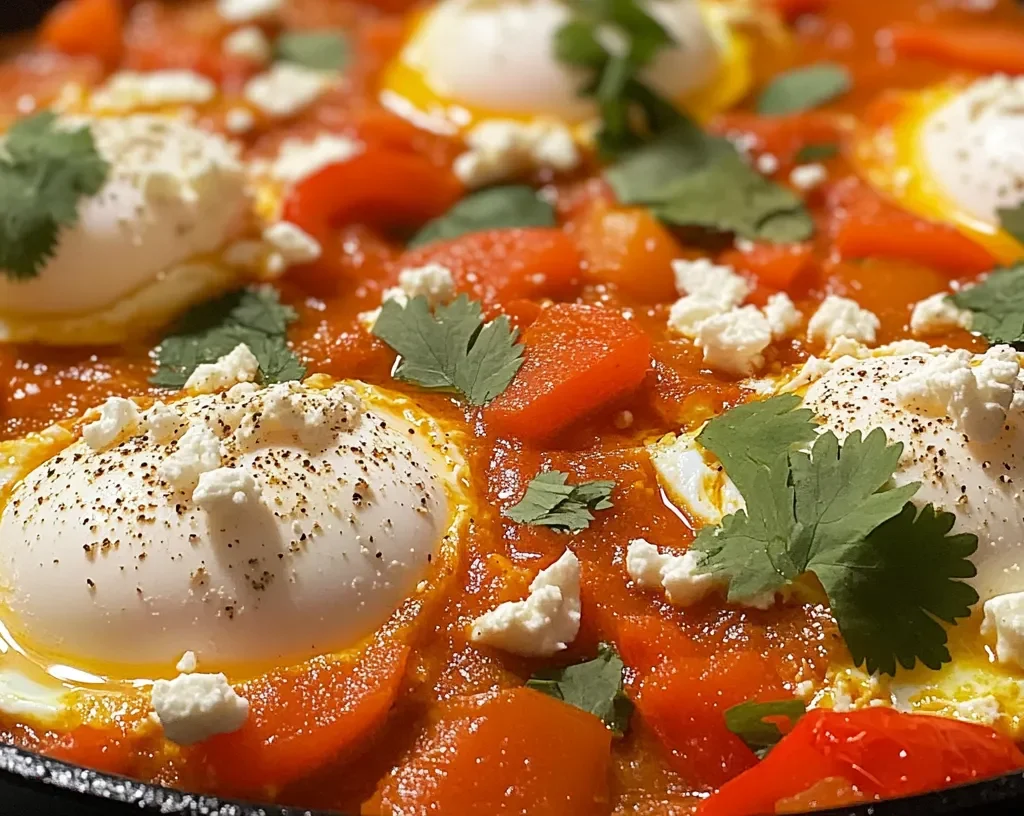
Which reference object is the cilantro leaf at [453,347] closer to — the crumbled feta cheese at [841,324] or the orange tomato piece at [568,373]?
the orange tomato piece at [568,373]

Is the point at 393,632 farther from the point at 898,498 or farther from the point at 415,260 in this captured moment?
the point at 415,260

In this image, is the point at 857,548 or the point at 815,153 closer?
the point at 857,548

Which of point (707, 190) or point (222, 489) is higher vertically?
point (222, 489)

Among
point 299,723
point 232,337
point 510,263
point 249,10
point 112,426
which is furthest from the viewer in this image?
point 249,10

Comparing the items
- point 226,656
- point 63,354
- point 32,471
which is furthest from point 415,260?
point 226,656

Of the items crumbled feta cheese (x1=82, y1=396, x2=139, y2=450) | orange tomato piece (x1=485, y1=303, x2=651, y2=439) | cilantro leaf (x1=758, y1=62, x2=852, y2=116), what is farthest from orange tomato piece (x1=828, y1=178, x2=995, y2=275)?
crumbled feta cheese (x1=82, y1=396, x2=139, y2=450)

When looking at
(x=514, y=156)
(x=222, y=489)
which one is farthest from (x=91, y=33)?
(x=222, y=489)

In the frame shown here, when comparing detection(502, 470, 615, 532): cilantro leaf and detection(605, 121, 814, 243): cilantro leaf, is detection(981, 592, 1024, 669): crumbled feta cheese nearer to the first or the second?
detection(502, 470, 615, 532): cilantro leaf

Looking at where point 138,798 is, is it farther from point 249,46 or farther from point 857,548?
point 249,46
